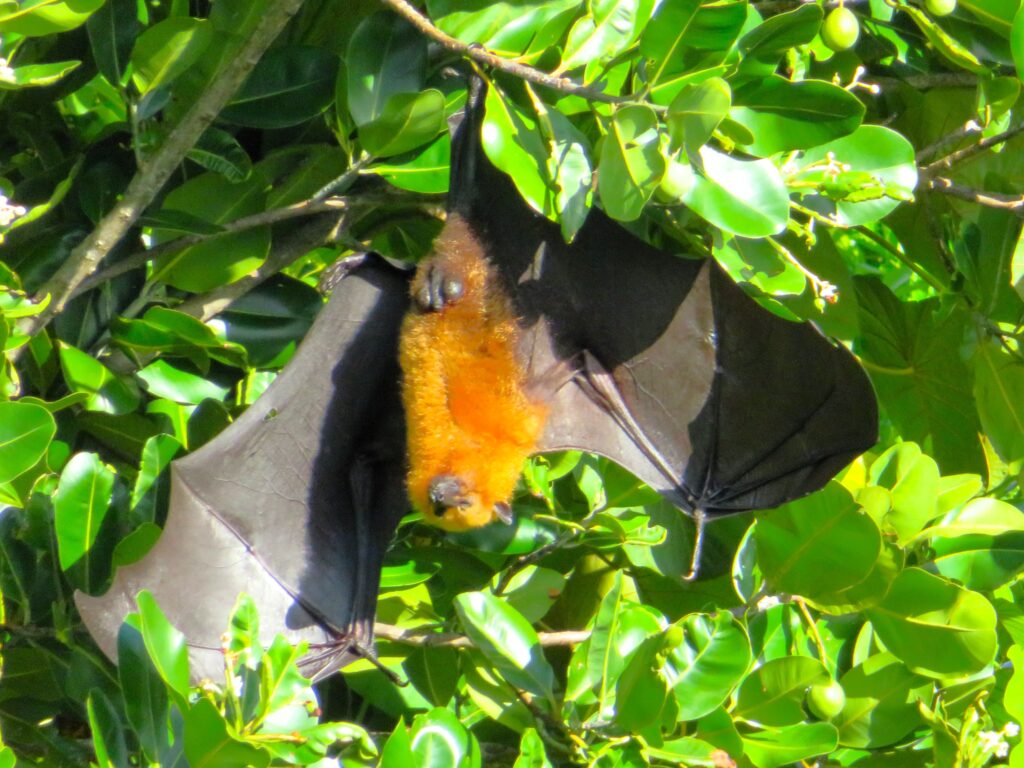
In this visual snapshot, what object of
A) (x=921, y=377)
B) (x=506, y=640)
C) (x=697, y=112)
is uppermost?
(x=697, y=112)

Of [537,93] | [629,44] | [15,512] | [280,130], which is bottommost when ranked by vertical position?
[15,512]

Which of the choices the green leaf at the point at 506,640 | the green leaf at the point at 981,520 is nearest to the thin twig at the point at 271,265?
the green leaf at the point at 506,640

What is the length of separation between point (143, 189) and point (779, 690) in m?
1.71

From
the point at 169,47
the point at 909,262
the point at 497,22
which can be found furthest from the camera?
the point at 909,262

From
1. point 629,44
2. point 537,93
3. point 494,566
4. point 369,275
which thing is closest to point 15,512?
point 369,275

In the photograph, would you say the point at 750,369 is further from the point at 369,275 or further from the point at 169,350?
the point at 169,350

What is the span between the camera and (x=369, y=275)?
286 centimetres

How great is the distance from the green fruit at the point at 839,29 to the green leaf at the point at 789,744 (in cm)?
139

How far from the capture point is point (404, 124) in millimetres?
2383

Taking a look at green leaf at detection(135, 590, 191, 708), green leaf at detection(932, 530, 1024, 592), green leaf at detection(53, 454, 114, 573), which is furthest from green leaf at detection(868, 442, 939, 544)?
green leaf at detection(53, 454, 114, 573)

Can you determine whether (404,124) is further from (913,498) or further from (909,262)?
(909,262)

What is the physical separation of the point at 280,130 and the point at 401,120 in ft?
1.95

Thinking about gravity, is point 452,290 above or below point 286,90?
below

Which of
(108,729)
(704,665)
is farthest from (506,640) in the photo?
(108,729)
